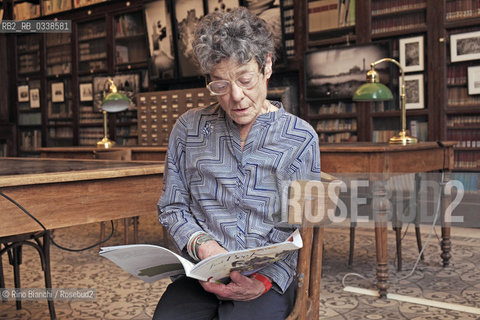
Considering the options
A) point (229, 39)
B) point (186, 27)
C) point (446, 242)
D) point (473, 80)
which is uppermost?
point (186, 27)

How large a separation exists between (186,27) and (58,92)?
128 inches

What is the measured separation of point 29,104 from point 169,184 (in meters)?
9.33

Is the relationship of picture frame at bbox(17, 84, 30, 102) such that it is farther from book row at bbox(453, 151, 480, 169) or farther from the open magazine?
the open magazine

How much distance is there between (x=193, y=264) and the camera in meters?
1.35

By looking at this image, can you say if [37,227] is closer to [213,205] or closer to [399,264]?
[213,205]

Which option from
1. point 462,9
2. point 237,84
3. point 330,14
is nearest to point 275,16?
point 330,14

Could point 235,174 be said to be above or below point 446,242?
above

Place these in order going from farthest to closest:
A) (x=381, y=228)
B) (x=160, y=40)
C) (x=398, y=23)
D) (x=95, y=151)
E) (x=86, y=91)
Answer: (x=86, y=91) → (x=160, y=40) → (x=398, y=23) → (x=95, y=151) → (x=381, y=228)

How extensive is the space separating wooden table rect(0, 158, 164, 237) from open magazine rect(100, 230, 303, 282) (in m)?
0.51

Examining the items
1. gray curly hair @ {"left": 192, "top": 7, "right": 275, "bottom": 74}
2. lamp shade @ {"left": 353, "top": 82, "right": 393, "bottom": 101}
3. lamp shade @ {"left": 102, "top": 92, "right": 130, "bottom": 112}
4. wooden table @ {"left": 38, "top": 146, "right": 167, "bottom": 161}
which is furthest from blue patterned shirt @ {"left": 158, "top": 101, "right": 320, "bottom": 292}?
lamp shade @ {"left": 102, "top": 92, "right": 130, "bottom": 112}

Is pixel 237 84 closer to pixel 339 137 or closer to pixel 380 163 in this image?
pixel 380 163

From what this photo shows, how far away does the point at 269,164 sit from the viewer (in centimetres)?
151

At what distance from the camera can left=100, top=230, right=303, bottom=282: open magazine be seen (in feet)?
3.96

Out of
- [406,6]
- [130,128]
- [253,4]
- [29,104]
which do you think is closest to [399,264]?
[406,6]
